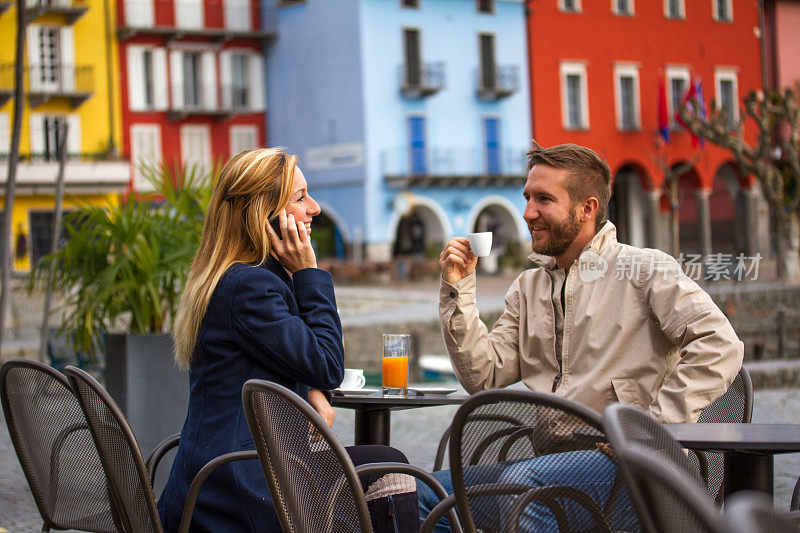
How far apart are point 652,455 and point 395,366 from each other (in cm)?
182

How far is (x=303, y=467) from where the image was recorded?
91.2 inches

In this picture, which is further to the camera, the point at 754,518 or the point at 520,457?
the point at 520,457

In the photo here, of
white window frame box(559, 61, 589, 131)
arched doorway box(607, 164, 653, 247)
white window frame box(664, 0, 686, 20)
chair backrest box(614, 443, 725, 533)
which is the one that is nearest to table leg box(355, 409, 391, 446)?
chair backrest box(614, 443, 725, 533)

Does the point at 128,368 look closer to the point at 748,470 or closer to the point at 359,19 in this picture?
the point at 748,470

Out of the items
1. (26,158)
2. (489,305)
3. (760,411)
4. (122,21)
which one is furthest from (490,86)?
(760,411)

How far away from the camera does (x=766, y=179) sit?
22453 millimetres

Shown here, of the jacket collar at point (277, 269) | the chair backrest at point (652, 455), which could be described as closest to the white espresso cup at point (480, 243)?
the jacket collar at point (277, 269)

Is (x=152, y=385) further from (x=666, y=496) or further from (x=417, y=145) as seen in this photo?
(x=417, y=145)

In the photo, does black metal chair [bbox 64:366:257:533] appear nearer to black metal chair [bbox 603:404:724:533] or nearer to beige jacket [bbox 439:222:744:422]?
beige jacket [bbox 439:222:744:422]

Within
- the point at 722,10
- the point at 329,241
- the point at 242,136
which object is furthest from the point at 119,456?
the point at 242,136

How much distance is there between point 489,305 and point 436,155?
1401 centimetres

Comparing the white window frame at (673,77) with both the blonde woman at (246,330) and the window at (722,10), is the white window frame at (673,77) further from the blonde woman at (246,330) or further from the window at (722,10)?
the blonde woman at (246,330)

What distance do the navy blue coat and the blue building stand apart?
28.5 m

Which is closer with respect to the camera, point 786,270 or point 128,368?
point 128,368
